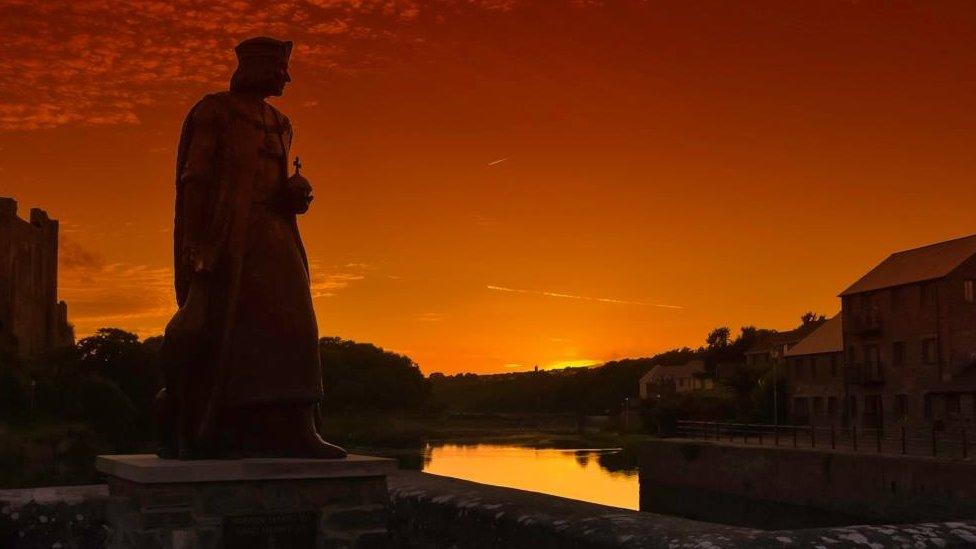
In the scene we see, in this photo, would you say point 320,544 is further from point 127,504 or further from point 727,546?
point 727,546

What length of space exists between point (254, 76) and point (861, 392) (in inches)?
2137

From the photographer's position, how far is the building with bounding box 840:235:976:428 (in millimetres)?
50344

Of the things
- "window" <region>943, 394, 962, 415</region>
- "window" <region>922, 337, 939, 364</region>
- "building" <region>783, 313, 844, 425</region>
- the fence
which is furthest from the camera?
"building" <region>783, 313, 844, 425</region>

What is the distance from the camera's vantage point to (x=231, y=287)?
8734mm

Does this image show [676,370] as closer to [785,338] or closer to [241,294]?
[785,338]

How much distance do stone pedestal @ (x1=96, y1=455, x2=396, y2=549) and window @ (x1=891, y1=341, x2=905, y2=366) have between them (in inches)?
1989

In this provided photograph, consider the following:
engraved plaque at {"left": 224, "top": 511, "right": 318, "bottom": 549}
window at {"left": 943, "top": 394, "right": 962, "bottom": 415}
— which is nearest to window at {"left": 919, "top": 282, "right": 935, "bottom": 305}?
window at {"left": 943, "top": 394, "right": 962, "bottom": 415}

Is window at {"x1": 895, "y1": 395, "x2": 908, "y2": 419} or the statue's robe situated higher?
the statue's robe

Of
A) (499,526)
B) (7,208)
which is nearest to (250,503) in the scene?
(499,526)

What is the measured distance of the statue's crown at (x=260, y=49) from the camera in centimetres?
927

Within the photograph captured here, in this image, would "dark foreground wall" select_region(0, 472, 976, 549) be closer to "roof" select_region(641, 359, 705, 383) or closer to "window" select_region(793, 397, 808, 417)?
"window" select_region(793, 397, 808, 417)

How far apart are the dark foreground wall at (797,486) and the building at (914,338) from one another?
12113 millimetres

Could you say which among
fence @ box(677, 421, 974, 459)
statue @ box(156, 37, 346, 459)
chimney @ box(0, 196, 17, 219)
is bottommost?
fence @ box(677, 421, 974, 459)

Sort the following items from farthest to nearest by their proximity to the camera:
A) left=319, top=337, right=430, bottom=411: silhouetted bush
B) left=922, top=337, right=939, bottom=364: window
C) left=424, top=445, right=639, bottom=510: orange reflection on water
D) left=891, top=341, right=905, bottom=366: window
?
left=319, top=337, right=430, bottom=411: silhouetted bush, left=891, top=341, right=905, bottom=366: window, left=922, top=337, right=939, bottom=364: window, left=424, top=445, right=639, bottom=510: orange reflection on water
